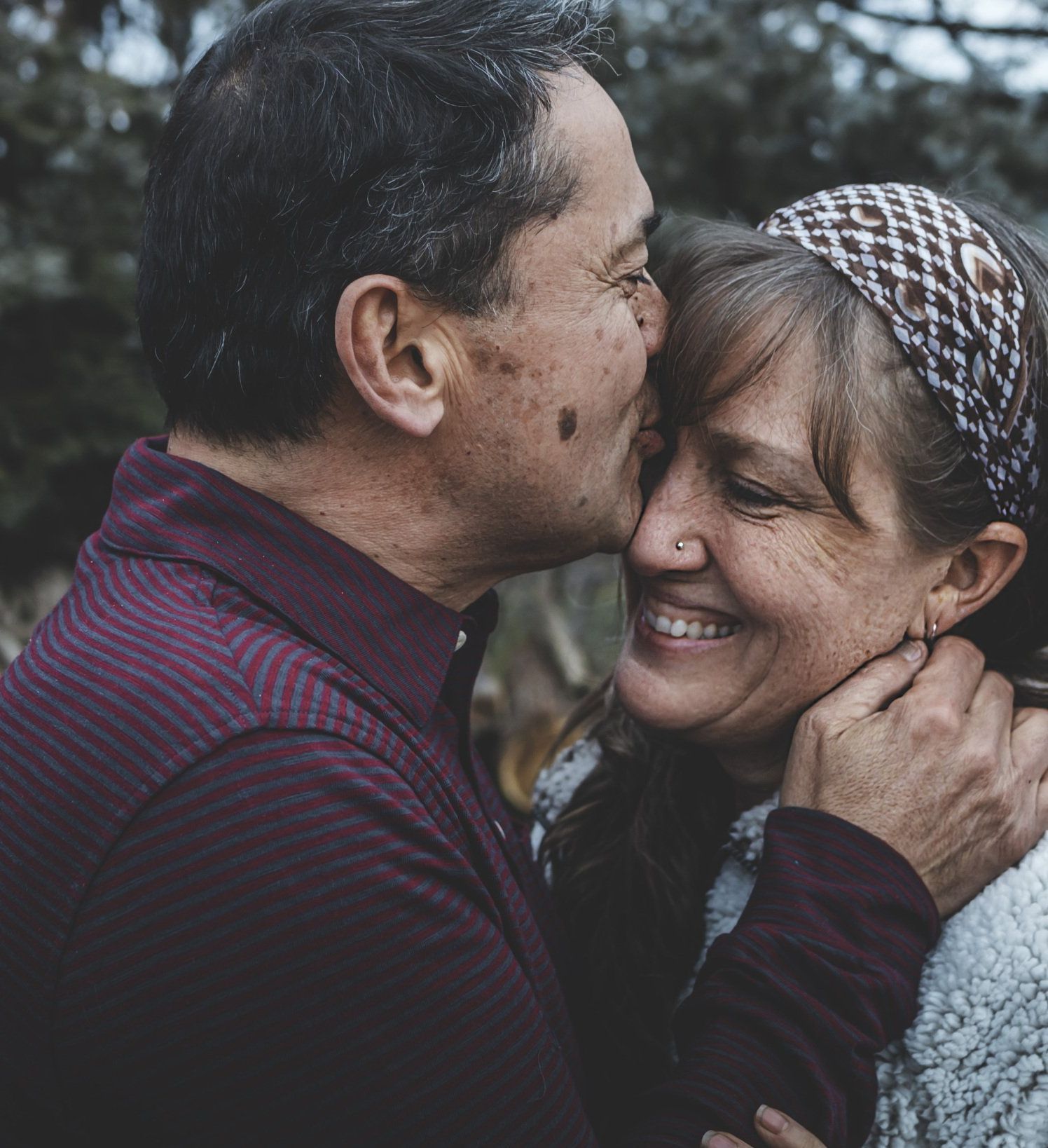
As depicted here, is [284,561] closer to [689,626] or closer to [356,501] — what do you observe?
[356,501]

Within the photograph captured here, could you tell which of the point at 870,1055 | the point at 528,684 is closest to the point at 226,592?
the point at 870,1055

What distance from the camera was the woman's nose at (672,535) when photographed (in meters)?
2.06

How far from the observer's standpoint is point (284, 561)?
1.66 m

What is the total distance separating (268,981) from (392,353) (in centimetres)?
99

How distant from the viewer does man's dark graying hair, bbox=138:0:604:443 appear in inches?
65.8

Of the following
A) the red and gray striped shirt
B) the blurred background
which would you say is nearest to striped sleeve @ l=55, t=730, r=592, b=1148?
the red and gray striped shirt

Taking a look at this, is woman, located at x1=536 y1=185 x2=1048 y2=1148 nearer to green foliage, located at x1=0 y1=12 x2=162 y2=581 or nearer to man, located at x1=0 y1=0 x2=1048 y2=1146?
man, located at x1=0 y1=0 x2=1048 y2=1146

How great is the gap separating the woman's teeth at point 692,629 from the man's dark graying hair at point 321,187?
748 mm

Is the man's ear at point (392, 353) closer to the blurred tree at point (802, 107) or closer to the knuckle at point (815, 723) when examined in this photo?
the knuckle at point (815, 723)

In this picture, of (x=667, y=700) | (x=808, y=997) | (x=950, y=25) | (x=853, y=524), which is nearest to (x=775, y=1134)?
(x=808, y=997)

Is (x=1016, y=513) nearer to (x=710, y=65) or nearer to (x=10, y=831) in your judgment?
(x=10, y=831)

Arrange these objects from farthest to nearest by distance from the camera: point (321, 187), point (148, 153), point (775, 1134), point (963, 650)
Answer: point (148, 153) → point (963, 650) → point (321, 187) → point (775, 1134)

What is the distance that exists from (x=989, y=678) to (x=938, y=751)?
0.30 meters

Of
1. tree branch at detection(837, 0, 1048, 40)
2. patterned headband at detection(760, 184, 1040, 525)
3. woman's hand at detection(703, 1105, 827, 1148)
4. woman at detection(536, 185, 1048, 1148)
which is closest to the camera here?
woman's hand at detection(703, 1105, 827, 1148)
